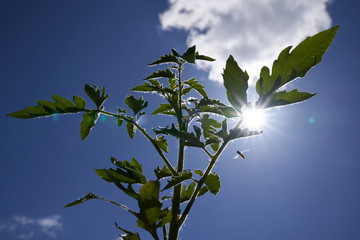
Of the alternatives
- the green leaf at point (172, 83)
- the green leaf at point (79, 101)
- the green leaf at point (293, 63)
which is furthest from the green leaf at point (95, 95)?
the green leaf at point (293, 63)

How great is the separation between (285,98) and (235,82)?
0.89ft

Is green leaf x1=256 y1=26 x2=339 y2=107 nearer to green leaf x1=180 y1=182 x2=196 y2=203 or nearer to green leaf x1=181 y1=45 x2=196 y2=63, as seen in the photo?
green leaf x1=181 y1=45 x2=196 y2=63

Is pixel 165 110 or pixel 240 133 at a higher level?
pixel 165 110

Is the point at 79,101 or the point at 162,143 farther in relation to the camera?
the point at 162,143

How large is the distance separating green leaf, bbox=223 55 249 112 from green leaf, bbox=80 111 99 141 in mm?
861

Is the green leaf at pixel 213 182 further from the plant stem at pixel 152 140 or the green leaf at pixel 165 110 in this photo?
the green leaf at pixel 165 110

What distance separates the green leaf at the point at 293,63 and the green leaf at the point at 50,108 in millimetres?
1102

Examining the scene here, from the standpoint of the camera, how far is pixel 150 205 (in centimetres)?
142

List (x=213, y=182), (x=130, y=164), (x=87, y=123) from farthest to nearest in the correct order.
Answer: (x=87, y=123), (x=130, y=164), (x=213, y=182)

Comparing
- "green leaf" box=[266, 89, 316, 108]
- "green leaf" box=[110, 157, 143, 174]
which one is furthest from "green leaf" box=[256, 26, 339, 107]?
"green leaf" box=[110, 157, 143, 174]

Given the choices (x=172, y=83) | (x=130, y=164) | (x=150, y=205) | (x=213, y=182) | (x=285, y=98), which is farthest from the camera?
(x=172, y=83)

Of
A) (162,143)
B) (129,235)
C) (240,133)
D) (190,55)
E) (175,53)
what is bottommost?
(129,235)

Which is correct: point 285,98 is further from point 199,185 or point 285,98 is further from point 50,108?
point 50,108

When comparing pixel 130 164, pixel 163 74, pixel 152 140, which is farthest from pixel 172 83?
pixel 130 164
